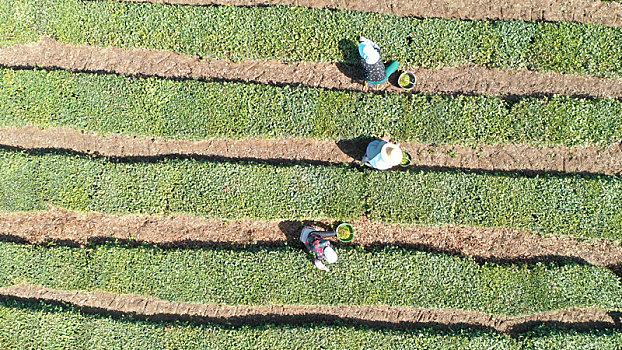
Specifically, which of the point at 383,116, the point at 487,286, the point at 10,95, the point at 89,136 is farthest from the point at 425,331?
the point at 10,95

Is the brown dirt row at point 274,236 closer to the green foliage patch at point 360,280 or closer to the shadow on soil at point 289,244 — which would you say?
the shadow on soil at point 289,244

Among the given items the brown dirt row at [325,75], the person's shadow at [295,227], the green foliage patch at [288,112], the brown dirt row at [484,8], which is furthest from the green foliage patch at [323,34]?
the person's shadow at [295,227]

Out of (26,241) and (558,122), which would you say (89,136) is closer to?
(26,241)

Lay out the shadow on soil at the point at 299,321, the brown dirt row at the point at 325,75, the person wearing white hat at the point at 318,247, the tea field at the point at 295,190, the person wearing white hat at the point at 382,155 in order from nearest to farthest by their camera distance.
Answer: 1. the person wearing white hat at the point at 382,155
2. the person wearing white hat at the point at 318,247
3. the tea field at the point at 295,190
4. the shadow on soil at the point at 299,321
5. the brown dirt row at the point at 325,75

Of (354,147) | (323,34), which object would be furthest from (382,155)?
(323,34)

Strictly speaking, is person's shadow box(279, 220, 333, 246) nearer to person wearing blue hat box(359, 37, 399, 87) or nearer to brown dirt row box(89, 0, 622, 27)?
person wearing blue hat box(359, 37, 399, 87)

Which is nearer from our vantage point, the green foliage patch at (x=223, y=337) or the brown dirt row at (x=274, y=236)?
the green foliage patch at (x=223, y=337)
